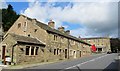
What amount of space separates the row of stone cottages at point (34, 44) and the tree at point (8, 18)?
59.8ft

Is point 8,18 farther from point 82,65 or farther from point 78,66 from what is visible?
point 78,66

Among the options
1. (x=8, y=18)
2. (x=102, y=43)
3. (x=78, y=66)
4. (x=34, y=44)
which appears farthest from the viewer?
(x=102, y=43)

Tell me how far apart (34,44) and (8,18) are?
114 feet

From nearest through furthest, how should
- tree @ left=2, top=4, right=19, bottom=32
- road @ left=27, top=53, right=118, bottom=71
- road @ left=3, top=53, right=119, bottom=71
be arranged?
road @ left=3, top=53, right=119, bottom=71 → road @ left=27, top=53, right=118, bottom=71 → tree @ left=2, top=4, right=19, bottom=32

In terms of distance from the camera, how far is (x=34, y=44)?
30797 mm

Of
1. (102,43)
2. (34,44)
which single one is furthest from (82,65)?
(102,43)

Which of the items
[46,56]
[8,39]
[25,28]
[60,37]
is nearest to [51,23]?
[60,37]

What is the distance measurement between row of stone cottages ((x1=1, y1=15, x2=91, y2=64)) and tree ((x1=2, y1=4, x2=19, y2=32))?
59.8 ft

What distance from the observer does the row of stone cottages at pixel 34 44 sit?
27156 millimetres

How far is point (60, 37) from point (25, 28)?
7482 mm

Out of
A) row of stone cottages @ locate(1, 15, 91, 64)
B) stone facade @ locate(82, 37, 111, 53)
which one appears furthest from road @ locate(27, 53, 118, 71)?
stone facade @ locate(82, 37, 111, 53)

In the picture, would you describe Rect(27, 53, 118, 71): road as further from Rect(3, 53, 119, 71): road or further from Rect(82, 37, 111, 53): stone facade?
Rect(82, 37, 111, 53): stone facade

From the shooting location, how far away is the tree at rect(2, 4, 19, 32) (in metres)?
59.4


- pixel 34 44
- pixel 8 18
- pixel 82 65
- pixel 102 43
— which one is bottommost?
pixel 82 65
